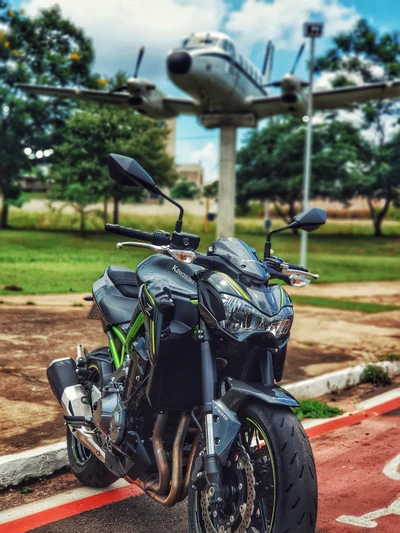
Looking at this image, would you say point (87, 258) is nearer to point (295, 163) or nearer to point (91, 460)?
point (91, 460)

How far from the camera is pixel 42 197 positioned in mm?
21312

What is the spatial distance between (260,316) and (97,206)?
64.7ft

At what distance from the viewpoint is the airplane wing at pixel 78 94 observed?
77.8 feet

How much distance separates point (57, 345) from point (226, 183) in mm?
22291

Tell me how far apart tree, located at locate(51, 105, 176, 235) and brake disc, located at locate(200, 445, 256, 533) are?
59.1 ft

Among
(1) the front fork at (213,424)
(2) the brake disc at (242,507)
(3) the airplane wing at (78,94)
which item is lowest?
(2) the brake disc at (242,507)

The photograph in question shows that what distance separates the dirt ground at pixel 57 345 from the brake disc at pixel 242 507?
1.93 metres

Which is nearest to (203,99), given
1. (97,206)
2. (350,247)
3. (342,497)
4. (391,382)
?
(97,206)

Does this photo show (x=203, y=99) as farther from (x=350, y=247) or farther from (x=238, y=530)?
(x=238, y=530)

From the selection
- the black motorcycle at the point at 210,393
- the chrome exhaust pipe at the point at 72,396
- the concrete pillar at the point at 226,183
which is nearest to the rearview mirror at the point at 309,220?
the black motorcycle at the point at 210,393

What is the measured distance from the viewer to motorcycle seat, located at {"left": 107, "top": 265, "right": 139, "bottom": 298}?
12.1 feet

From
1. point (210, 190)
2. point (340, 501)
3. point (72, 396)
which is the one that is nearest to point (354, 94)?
point (210, 190)

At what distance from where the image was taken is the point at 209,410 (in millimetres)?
2625

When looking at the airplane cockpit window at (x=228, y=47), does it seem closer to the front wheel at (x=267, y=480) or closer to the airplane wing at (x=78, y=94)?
the airplane wing at (x=78, y=94)
